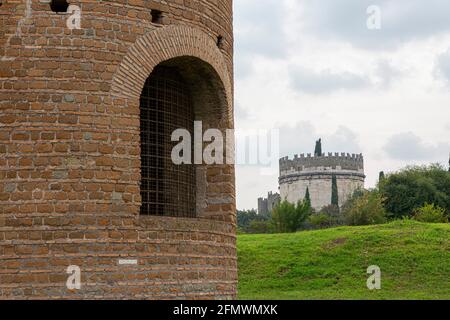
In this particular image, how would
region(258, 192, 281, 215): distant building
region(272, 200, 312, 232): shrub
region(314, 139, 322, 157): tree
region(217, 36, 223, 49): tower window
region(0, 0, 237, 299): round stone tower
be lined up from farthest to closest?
region(258, 192, 281, 215): distant building < region(314, 139, 322, 157): tree < region(272, 200, 312, 232): shrub < region(217, 36, 223, 49): tower window < region(0, 0, 237, 299): round stone tower

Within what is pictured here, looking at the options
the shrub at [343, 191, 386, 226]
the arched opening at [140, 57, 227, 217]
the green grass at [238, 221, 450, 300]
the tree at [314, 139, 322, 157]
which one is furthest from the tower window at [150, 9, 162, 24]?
the tree at [314, 139, 322, 157]

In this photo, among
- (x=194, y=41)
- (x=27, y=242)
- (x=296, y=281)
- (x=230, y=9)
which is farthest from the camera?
(x=296, y=281)

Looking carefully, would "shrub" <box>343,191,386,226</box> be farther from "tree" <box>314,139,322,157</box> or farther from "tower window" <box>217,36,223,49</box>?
"tree" <box>314,139,322,157</box>

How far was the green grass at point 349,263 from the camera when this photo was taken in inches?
760

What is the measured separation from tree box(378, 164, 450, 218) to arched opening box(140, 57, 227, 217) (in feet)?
106

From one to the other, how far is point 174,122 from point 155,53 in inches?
57.2

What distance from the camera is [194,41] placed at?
9789 mm

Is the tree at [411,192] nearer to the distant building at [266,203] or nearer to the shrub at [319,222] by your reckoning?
the shrub at [319,222]

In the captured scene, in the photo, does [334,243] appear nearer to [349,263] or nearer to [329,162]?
[349,263]

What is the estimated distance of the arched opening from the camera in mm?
10031

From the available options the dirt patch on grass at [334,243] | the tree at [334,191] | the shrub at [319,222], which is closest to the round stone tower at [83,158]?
the dirt patch on grass at [334,243]

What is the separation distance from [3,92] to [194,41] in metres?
2.81

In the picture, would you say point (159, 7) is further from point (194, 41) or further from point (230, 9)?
point (230, 9)
